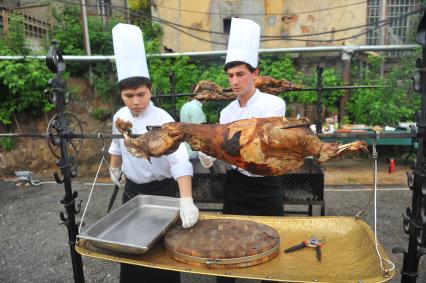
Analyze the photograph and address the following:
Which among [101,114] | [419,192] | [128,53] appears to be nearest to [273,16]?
[101,114]

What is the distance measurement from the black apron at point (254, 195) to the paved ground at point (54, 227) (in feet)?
4.07

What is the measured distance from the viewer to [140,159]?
2459 millimetres

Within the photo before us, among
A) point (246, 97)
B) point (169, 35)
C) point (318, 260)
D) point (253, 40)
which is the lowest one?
point (318, 260)

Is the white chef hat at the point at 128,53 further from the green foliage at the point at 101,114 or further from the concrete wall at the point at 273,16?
the concrete wall at the point at 273,16

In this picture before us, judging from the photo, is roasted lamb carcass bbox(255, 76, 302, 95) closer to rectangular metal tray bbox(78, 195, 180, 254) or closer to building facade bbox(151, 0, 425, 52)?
rectangular metal tray bbox(78, 195, 180, 254)

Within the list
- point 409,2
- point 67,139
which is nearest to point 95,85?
point 67,139

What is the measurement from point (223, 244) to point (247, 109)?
1.17 meters

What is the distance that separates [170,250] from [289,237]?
30.4 inches

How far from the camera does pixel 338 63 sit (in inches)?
370

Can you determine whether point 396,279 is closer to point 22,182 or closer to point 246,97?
point 246,97

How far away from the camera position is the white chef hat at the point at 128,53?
2338 millimetres

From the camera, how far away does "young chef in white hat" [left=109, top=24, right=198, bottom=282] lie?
2273mm

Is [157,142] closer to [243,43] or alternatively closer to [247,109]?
[247,109]

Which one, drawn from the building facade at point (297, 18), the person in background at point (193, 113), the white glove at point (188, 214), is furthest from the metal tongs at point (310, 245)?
the building facade at point (297, 18)
